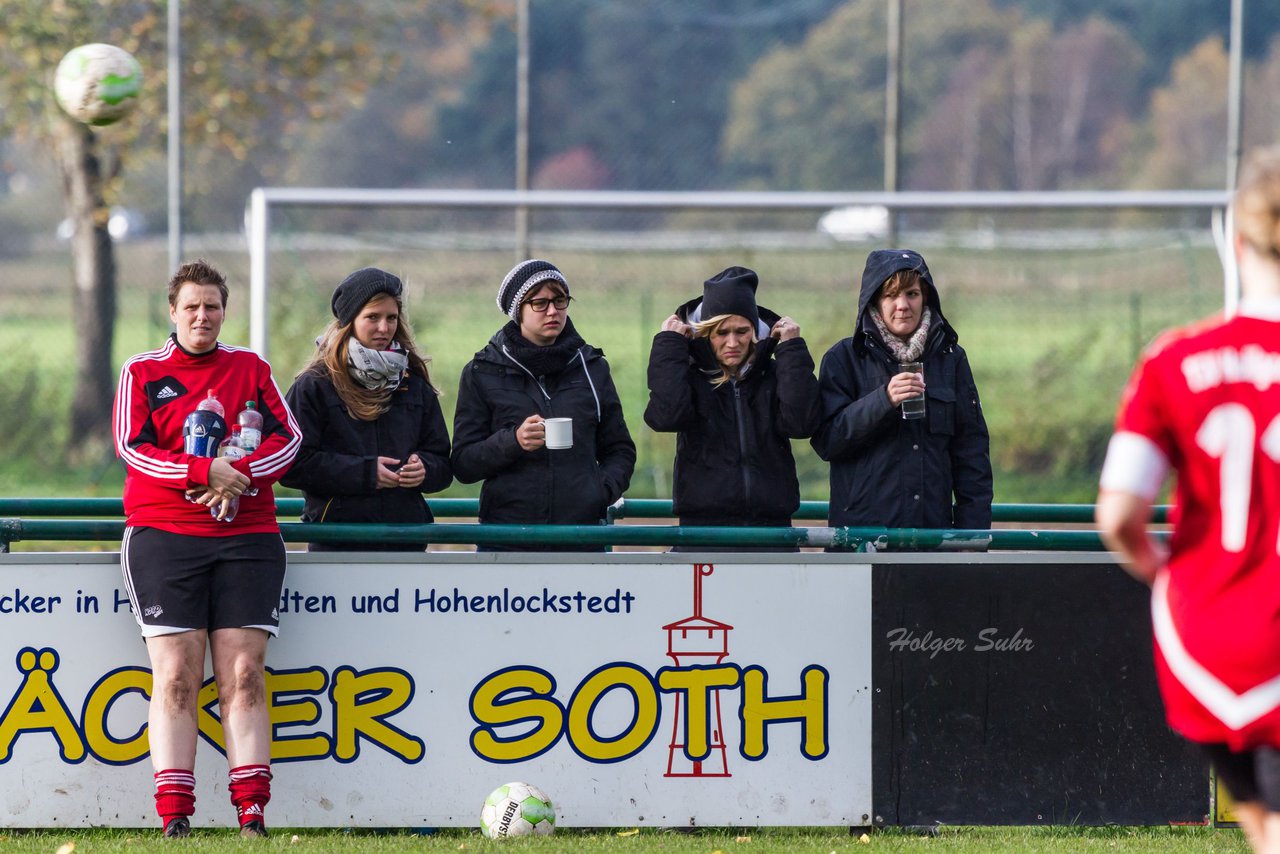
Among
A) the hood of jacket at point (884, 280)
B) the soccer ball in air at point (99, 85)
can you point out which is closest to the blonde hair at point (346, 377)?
the hood of jacket at point (884, 280)

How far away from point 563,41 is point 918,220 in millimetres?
7802

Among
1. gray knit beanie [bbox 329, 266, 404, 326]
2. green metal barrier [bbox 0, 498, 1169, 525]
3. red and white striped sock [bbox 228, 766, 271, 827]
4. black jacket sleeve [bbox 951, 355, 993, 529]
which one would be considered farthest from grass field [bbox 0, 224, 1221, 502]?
red and white striped sock [bbox 228, 766, 271, 827]

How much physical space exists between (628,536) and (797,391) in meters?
0.80

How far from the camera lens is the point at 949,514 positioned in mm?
5809

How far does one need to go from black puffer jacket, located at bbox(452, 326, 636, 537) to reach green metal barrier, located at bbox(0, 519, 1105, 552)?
0.29m

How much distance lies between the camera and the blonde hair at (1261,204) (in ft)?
10.1

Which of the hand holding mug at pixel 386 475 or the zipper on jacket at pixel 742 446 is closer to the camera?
the hand holding mug at pixel 386 475

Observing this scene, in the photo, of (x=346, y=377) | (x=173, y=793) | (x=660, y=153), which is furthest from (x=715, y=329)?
(x=660, y=153)

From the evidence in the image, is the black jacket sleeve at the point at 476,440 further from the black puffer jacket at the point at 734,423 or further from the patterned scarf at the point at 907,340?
the patterned scarf at the point at 907,340

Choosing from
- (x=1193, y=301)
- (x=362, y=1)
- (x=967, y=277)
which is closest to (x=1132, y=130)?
(x=967, y=277)

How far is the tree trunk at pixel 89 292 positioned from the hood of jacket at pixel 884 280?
11.2 meters

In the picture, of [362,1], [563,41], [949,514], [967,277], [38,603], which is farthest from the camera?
[563,41]

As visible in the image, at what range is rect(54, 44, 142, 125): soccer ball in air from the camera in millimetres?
7973

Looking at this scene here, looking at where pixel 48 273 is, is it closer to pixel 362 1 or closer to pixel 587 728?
pixel 362 1
